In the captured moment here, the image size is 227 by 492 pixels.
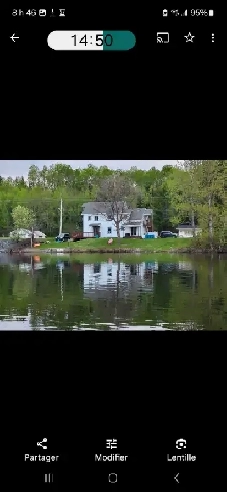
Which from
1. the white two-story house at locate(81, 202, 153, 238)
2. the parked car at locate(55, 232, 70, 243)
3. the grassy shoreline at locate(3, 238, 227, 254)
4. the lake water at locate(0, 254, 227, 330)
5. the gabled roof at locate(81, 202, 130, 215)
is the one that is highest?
the gabled roof at locate(81, 202, 130, 215)

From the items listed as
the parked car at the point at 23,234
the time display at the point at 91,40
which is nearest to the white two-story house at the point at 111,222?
the parked car at the point at 23,234

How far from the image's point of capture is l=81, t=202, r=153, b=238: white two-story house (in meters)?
3.14

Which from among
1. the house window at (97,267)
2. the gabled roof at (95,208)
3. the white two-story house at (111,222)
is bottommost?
the house window at (97,267)

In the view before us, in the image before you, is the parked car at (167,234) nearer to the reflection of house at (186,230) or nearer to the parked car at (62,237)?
the reflection of house at (186,230)

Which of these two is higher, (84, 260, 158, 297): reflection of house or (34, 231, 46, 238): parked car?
(34, 231, 46, 238): parked car

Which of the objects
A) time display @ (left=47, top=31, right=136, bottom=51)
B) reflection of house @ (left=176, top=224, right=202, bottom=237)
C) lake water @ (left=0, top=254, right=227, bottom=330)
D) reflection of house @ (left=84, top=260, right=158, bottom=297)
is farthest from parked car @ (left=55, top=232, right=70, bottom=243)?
time display @ (left=47, top=31, right=136, bottom=51)

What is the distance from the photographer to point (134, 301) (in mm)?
4215

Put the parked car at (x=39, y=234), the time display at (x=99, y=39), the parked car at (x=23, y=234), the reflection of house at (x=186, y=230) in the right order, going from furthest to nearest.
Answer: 1. the reflection of house at (x=186, y=230)
2. the parked car at (x=39, y=234)
3. the parked car at (x=23, y=234)
4. the time display at (x=99, y=39)

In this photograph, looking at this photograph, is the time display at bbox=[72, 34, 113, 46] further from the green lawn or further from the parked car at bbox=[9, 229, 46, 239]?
the green lawn

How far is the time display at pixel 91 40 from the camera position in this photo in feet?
5.19

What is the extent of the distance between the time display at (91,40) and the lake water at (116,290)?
Result: 1289 millimetres

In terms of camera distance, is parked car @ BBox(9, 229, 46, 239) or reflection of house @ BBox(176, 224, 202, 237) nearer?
parked car @ BBox(9, 229, 46, 239)

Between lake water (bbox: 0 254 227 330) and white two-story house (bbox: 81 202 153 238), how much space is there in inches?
5.9

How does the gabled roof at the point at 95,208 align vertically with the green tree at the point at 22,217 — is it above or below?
above
